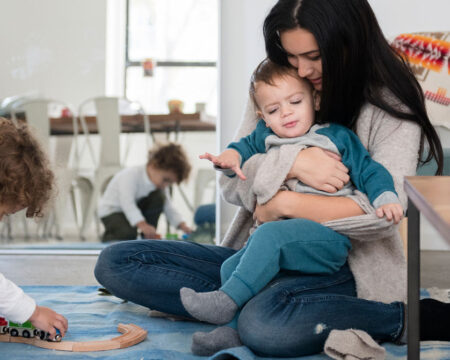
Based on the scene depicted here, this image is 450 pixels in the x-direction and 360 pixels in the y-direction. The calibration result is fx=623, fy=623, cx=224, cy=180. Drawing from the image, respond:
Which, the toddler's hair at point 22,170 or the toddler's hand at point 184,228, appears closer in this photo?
the toddler's hair at point 22,170

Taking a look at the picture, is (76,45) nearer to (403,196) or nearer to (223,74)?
(223,74)

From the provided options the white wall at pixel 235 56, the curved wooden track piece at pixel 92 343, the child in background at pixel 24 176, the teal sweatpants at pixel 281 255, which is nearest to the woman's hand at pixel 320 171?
the teal sweatpants at pixel 281 255

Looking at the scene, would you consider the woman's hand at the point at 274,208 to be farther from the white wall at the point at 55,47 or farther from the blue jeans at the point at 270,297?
the white wall at the point at 55,47

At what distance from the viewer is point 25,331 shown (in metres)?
1.37

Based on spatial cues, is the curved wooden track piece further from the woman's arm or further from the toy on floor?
Answer: the woman's arm

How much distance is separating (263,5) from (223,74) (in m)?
0.40

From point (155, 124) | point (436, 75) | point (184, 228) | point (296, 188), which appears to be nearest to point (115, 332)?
point (296, 188)

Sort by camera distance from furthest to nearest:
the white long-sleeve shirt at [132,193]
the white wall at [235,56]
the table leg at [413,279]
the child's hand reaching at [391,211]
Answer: the white long-sleeve shirt at [132,193] → the white wall at [235,56] → the child's hand reaching at [391,211] → the table leg at [413,279]

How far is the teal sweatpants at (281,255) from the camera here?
122 centimetres

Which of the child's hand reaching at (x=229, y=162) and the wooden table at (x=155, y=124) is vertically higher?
the child's hand reaching at (x=229, y=162)

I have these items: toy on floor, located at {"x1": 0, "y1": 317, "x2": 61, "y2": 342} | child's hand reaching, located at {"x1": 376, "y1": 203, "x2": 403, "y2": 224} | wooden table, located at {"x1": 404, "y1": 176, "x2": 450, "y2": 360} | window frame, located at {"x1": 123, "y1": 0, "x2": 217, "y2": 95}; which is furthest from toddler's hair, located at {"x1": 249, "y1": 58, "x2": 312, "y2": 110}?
window frame, located at {"x1": 123, "y1": 0, "x2": 217, "y2": 95}

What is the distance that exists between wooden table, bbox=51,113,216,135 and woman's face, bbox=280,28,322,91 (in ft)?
6.02

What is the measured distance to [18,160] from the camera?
1.46 meters

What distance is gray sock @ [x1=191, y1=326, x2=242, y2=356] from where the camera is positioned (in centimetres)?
125
